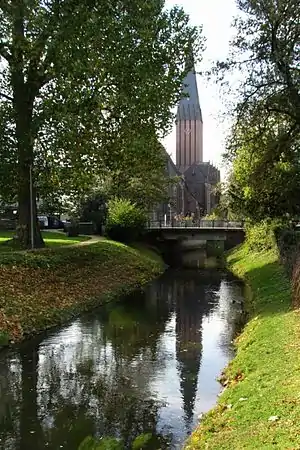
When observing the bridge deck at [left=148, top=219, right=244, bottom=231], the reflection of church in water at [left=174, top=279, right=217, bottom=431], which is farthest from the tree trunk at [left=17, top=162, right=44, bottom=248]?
the bridge deck at [left=148, top=219, right=244, bottom=231]

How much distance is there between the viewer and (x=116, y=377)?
44.6 ft

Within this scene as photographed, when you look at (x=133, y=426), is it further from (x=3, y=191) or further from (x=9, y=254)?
(x=3, y=191)

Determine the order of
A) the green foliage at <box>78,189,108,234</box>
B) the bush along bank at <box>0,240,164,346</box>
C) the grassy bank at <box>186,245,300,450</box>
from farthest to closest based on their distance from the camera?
1. the green foliage at <box>78,189,108,234</box>
2. the bush along bank at <box>0,240,164,346</box>
3. the grassy bank at <box>186,245,300,450</box>

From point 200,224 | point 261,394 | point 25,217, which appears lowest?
point 261,394

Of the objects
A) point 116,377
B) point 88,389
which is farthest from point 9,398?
point 116,377

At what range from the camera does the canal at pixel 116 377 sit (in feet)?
33.3

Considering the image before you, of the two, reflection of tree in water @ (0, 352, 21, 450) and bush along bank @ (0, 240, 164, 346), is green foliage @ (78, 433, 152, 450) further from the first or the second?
bush along bank @ (0, 240, 164, 346)

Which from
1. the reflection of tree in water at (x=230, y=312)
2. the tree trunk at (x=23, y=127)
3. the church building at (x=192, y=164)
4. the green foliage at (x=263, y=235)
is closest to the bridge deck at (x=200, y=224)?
the green foliage at (x=263, y=235)

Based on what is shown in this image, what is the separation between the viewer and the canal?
1016 cm

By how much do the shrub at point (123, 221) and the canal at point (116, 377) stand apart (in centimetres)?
2474

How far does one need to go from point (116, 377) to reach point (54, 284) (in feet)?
37.3

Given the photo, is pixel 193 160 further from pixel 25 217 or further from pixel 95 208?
pixel 25 217

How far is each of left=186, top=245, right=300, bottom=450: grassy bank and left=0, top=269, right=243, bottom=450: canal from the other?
66cm

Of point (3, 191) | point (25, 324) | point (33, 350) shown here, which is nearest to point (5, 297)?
point (25, 324)
